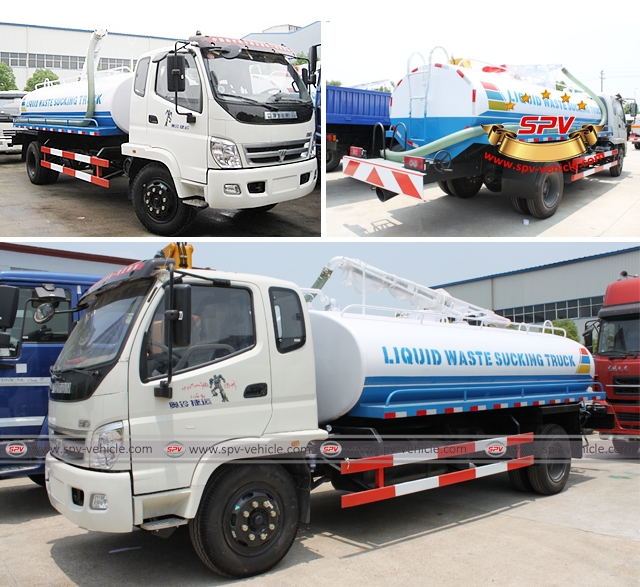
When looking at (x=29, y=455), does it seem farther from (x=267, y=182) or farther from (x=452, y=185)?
(x=452, y=185)

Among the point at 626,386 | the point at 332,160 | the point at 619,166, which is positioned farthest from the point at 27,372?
the point at 619,166

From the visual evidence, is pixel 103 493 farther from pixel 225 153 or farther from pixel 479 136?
pixel 479 136

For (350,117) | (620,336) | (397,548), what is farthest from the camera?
(350,117)

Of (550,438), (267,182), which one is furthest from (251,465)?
(550,438)

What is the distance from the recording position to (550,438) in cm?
741

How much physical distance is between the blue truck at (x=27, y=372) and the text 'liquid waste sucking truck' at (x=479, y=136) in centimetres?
501

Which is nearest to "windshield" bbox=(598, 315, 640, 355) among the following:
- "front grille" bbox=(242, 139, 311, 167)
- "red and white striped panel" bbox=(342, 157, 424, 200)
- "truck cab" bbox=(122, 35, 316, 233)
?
"red and white striped panel" bbox=(342, 157, 424, 200)

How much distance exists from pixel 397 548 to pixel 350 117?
36.8 feet

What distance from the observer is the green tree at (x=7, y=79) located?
3095 centimetres

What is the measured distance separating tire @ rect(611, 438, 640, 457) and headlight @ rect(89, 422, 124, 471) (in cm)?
906

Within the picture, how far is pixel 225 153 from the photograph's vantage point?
7.09 metres

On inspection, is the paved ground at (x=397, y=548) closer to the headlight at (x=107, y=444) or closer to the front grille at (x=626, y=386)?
the headlight at (x=107, y=444)

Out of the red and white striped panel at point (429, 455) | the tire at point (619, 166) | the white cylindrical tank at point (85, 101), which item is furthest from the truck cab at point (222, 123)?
the tire at point (619, 166)

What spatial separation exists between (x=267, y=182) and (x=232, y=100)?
1.07 m
